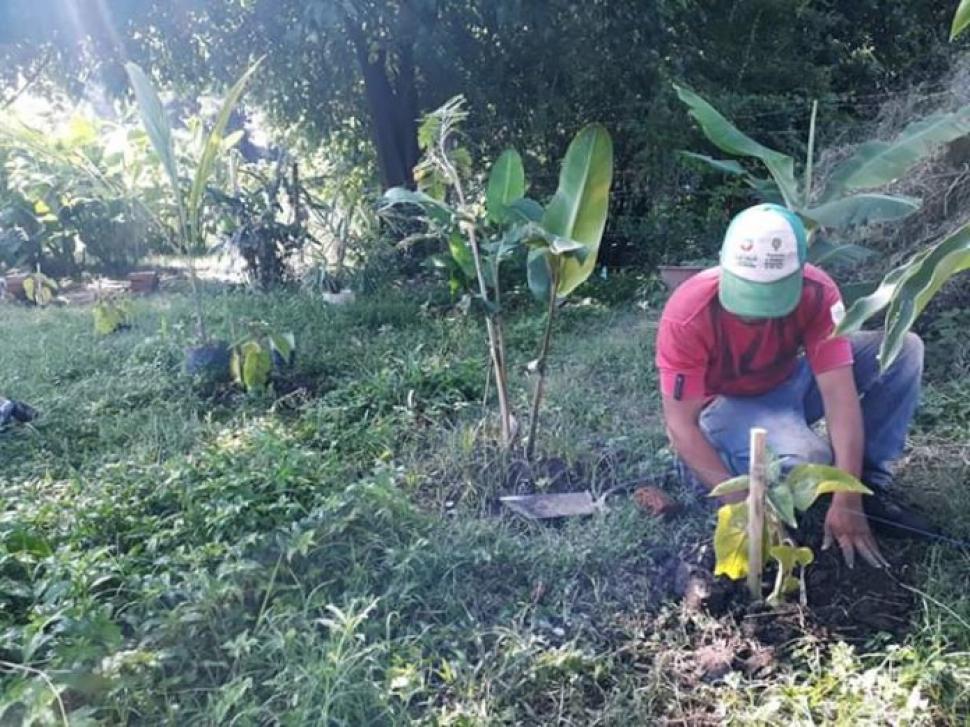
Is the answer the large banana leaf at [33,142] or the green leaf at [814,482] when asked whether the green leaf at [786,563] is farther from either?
the large banana leaf at [33,142]

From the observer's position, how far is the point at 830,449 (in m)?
2.22

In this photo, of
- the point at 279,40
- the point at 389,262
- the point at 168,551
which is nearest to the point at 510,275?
the point at 389,262

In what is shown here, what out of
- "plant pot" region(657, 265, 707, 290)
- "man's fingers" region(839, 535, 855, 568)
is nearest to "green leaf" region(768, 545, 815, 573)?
"man's fingers" region(839, 535, 855, 568)

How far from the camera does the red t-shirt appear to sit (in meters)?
2.14

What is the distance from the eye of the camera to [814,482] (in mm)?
1711

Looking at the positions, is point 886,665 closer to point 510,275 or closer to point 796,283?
point 796,283

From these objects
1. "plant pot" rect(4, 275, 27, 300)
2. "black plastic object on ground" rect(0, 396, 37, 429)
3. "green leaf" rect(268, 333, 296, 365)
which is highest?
"plant pot" rect(4, 275, 27, 300)

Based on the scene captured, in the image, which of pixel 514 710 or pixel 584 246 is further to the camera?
pixel 584 246

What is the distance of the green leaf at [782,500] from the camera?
1727 millimetres

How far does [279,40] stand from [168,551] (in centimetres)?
487

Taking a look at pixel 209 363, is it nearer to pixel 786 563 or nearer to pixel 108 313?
pixel 108 313

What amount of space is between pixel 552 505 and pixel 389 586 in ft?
2.08

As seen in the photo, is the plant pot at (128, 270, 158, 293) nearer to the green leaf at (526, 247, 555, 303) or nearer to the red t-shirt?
the green leaf at (526, 247, 555, 303)

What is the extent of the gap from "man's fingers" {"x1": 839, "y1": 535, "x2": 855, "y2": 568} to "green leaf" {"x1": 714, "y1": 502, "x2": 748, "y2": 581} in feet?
1.08
